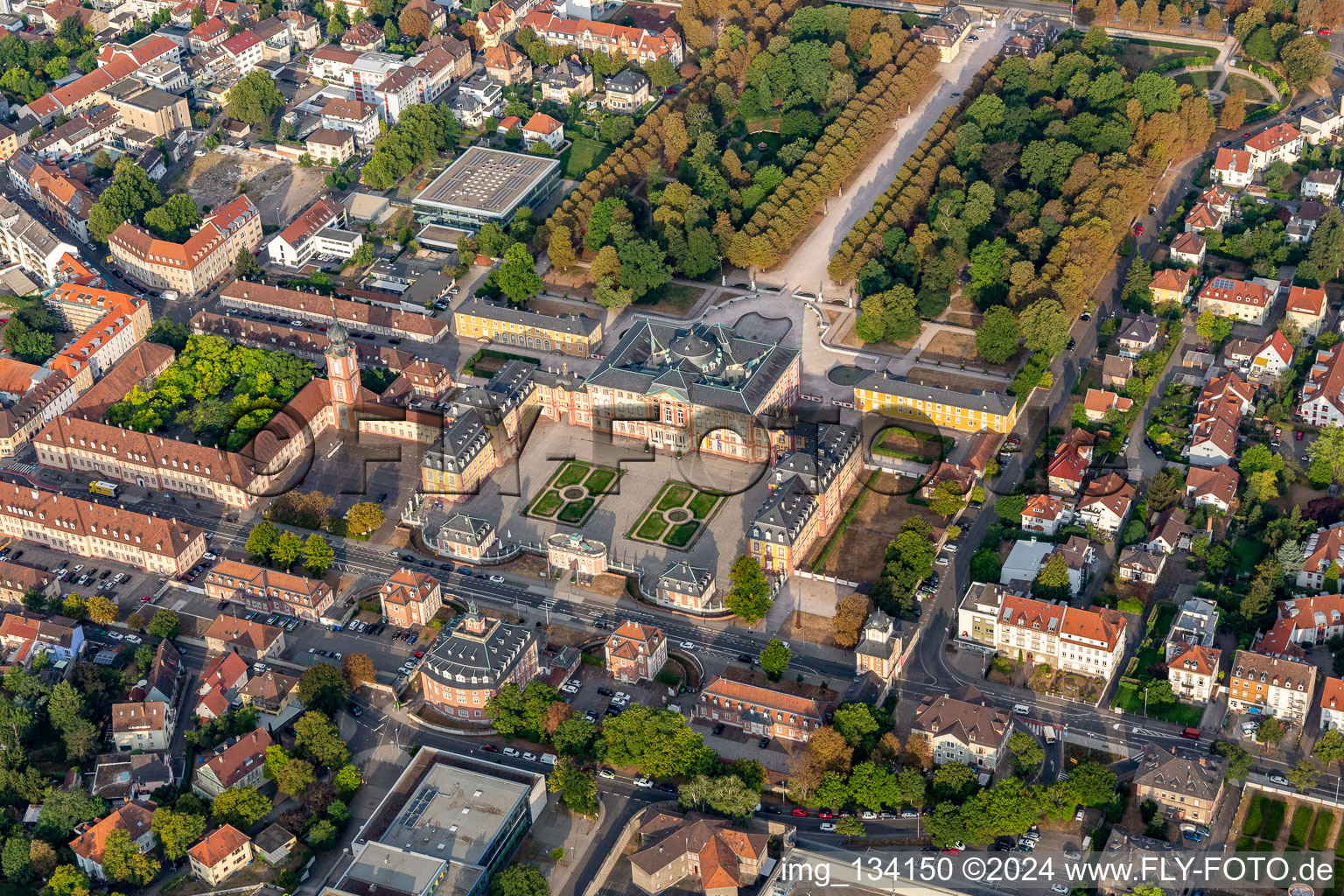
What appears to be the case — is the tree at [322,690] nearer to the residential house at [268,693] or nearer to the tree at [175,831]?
the residential house at [268,693]

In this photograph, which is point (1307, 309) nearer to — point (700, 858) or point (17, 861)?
point (700, 858)

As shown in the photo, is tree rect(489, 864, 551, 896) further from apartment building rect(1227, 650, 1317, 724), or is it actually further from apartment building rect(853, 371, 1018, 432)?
apartment building rect(853, 371, 1018, 432)

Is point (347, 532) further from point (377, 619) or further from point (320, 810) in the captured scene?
point (320, 810)

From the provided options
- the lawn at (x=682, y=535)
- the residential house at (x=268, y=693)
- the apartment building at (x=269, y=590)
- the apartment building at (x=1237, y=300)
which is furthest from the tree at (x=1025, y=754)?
the apartment building at (x=1237, y=300)

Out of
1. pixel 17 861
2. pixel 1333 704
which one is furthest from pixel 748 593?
pixel 17 861

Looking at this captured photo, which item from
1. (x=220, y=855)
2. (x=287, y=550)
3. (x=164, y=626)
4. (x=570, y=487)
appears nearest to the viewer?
(x=220, y=855)

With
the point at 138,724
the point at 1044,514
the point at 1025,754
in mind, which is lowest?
the point at 138,724
